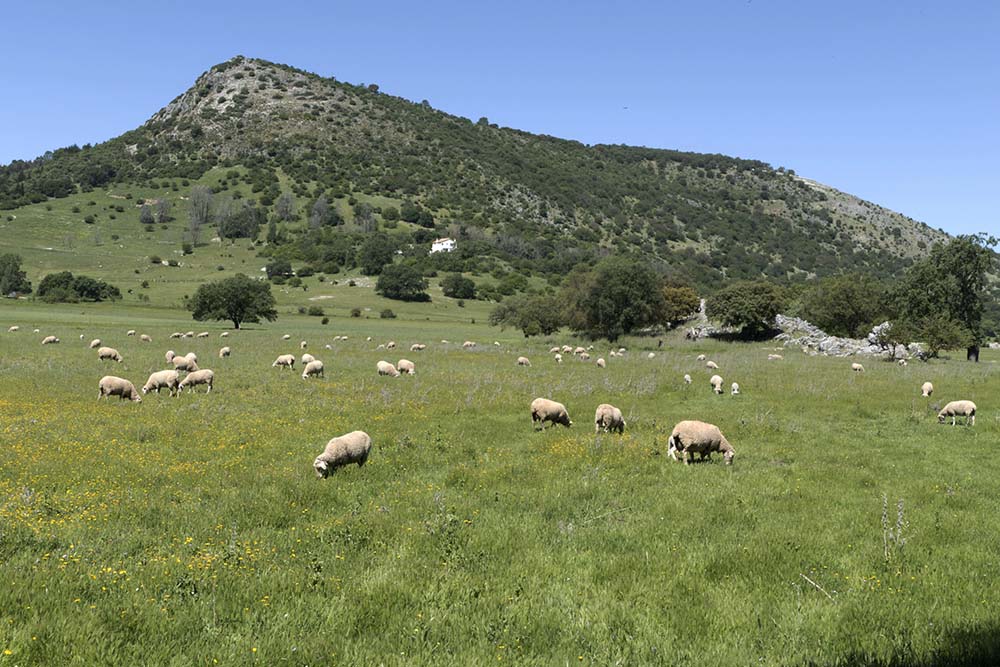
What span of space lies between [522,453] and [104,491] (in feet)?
28.2

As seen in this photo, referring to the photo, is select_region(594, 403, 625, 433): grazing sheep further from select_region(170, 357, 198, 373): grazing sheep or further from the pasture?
select_region(170, 357, 198, 373): grazing sheep

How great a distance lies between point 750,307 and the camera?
67062mm

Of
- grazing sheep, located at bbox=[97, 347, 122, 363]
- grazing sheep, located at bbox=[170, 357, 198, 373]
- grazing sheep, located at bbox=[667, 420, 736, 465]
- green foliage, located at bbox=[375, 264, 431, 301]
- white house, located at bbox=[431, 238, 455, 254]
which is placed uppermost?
white house, located at bbox=[431, 238, 455, 254]

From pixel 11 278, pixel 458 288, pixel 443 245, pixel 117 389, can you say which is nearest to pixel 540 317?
pixel 458 288

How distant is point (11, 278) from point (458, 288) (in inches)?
3138

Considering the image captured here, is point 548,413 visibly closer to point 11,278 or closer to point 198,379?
point 198,379

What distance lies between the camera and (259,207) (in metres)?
182

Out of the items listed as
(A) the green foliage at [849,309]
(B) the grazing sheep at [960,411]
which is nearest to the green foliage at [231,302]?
(B) the grazing sheep at [960,411]

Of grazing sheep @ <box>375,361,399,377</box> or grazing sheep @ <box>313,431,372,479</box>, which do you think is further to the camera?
grazing sheep @ <box>375,361,399,377</box>

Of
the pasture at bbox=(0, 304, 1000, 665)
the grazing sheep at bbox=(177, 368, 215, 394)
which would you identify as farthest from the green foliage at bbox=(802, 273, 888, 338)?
the grazing sheep at bbox=(177, 368, 215, 394)

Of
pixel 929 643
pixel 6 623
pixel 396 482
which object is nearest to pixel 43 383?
pixel 396 482

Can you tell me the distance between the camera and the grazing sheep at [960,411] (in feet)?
63.5

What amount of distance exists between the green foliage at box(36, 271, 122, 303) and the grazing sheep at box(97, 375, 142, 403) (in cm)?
8847

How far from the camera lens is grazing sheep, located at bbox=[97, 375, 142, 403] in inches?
778
